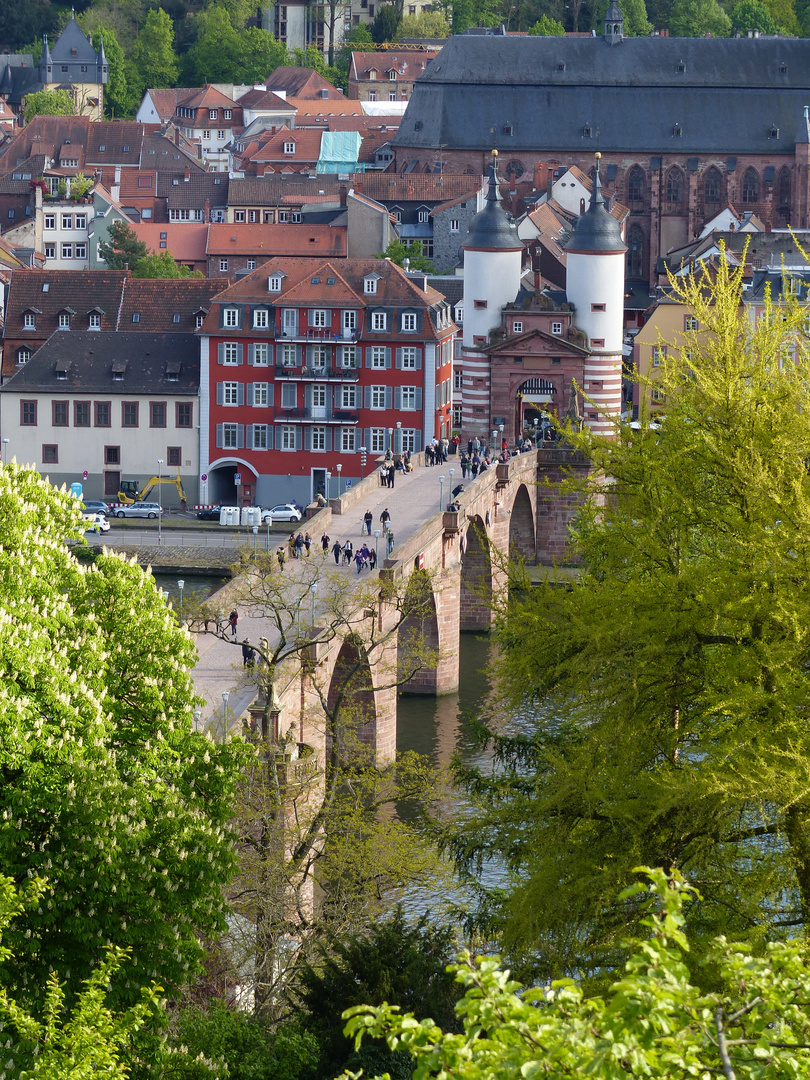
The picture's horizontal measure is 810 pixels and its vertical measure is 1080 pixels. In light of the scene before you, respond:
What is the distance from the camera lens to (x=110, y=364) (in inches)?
3986

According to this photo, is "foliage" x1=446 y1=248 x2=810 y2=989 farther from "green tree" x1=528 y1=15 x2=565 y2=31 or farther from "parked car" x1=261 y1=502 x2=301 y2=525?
"green tree" x1=528 y1=15 x2=565 y2=31

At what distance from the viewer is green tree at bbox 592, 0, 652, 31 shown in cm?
19500

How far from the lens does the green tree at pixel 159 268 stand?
12400cm

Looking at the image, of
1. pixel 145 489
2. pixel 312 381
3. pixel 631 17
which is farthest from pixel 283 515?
pixel 631 17

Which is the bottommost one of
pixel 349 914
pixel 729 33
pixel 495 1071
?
pixel 349 914

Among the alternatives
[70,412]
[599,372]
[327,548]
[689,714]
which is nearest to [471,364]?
[599,372]

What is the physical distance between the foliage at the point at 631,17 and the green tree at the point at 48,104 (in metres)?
48.0

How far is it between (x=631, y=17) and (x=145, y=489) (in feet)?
364

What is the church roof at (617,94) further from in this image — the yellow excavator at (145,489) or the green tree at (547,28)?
the yellow excavator at (145,489)

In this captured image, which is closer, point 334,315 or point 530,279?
point 334,315

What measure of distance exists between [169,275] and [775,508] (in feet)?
334

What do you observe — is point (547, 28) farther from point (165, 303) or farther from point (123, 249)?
point (165, 303)

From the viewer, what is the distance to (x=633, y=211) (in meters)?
153

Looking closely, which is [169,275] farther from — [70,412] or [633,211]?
[633,211]
